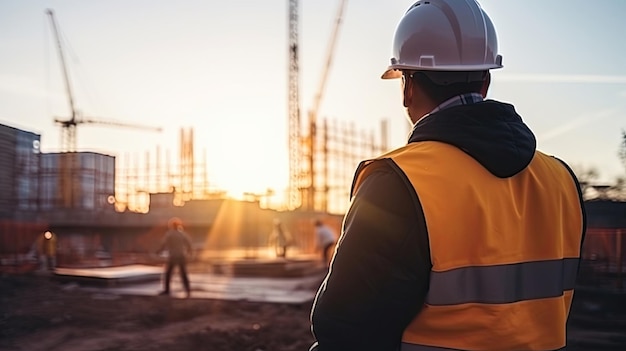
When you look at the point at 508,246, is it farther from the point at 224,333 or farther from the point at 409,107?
the point at 224,333

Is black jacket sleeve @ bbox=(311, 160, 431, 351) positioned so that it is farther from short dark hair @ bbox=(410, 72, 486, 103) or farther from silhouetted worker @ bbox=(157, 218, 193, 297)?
silhouetted worker @ bbox=(157, 218, 193, 297)

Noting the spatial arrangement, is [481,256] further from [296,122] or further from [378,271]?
[296,122]

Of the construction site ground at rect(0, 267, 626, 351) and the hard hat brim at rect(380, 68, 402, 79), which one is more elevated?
the hard hat brim at rect(380, 68, 402, 79)

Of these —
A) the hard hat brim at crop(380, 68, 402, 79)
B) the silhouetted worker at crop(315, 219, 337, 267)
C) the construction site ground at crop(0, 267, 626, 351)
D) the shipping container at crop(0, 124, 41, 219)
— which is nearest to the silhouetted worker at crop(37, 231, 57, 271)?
the shipping container at crop(0, 124, 41, 219)

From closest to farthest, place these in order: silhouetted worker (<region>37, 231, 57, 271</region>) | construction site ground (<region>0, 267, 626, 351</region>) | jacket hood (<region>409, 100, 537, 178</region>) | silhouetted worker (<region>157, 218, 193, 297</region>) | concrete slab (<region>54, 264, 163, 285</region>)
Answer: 1. jacket hood (<region>409, 100, 537, 178</region>)
2. construction site ground (<region>0, 267, 626, 351</region>)
3. silhouetted worker (<region>157, 218, 193, 297</region>)
4. concrete slab (<region>54, 264, 163, 285</region>)
5. silhouetted worker (<region>37, 231, 57, 271</region>)

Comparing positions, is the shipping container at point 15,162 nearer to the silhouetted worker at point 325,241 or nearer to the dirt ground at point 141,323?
the dirt ground at point 141,323

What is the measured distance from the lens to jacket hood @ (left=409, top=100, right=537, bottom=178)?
61.8 inches

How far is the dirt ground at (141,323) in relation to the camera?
28.5 ft

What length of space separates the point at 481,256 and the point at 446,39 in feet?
2.01

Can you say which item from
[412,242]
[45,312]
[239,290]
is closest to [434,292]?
[412,242]

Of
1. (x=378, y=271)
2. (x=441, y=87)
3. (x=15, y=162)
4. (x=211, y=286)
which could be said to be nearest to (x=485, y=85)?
(x=441, y=87)

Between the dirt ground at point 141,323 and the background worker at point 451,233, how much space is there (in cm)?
716

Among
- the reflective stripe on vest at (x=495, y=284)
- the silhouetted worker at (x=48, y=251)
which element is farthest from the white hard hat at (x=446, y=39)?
the silhouetted worker at (x=48, y=251)

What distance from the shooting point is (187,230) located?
157 feet
